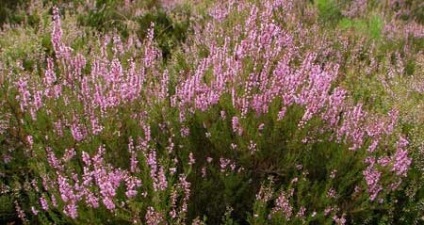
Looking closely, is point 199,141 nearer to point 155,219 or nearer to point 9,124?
point 155,219

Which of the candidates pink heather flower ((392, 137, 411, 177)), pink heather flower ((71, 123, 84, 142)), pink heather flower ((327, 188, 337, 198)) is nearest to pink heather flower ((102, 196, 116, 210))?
pink heather flower ((71, 123, 84, 142))

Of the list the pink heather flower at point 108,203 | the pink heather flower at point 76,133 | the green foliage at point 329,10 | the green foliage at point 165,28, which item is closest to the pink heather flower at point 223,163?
the pink heather flower at point 108,203

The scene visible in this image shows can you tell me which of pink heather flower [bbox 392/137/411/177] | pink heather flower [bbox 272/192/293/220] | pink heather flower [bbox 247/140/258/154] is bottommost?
pink heather flower [bbox 272/192/293/220]

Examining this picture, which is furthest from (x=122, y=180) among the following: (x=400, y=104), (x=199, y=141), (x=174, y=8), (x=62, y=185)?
(x=174, y=8)

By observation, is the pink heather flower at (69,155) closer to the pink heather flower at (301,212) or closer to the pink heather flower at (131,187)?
the pink heather flower at (131,187)

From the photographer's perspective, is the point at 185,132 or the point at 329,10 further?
the point at 329,10

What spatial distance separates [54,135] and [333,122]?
51.7 inches

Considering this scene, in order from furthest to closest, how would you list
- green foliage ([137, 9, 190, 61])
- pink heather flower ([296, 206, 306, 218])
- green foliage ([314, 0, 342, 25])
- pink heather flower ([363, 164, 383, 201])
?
green foliage ([314, 0, 342, 25]) → green foliage ([137, 9, 190, 61]) → pink heather flower ([363, 164, 383, 201]) → pink heather flower ([296, 206, 306, 218])

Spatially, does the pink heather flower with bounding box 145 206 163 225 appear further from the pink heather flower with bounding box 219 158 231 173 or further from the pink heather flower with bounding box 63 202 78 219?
the pink heather flower with bounding box 219 158 231 173

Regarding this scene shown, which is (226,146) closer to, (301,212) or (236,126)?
(236,126)

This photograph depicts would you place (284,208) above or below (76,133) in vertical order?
below

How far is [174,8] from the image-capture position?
17.9 ft

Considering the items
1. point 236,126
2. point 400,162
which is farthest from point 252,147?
point 400,162

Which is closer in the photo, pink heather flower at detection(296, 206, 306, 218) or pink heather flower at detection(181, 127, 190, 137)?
pink heather flower at detection(296, 206, 306, 218)
